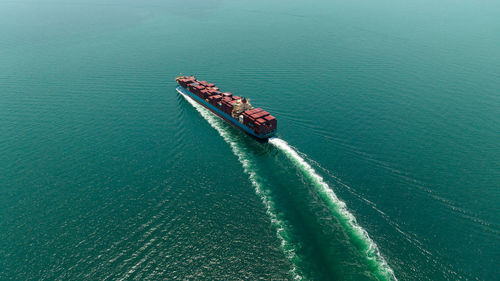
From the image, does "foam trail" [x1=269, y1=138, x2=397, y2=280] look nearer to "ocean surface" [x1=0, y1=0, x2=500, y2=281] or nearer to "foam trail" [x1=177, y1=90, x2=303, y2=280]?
"ocean surface" [x1=0, y1=0, x2=500, y2=281]

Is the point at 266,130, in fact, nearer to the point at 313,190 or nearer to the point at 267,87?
the point at 313,190

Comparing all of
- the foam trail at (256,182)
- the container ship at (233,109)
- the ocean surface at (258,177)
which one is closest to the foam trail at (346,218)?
the ocean surface at (258,177)

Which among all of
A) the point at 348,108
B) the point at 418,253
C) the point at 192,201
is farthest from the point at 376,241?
the point at 348,108

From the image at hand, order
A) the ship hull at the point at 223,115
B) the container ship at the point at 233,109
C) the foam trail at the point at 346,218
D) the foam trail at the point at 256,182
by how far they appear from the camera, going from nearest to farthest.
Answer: the foam trail at the point at 346,218 → the foam trail at the point at 256,182 → the container ship at the point at 233,109 → the ship hull at the point at 223,115

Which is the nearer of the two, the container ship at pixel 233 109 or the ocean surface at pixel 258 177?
the ocean surface at pixel 258 177

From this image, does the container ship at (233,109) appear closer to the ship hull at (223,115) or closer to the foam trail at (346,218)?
the ship hull at (223,115)

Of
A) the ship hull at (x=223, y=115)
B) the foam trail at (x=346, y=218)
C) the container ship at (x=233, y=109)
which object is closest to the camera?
the foam trail at (x=346, y=218)
